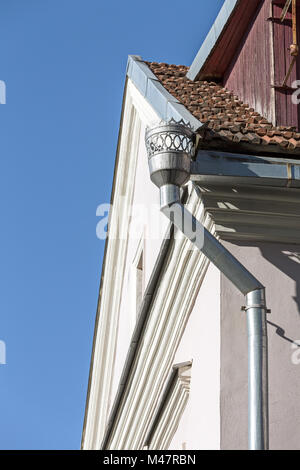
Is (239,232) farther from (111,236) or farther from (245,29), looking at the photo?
(111,236)

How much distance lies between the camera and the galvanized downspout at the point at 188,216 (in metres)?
9.55

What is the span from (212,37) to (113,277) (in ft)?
16.0

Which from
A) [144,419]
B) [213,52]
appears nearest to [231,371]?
[144,419]

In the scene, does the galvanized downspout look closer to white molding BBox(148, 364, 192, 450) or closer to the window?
white molding BBox(148, 364, 192, 450)

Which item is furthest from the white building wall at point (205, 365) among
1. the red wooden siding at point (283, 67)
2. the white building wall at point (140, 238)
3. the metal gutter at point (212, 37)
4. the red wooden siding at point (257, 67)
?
the metal gutter at point (212, 37)

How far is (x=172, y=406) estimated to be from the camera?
39.0 feet

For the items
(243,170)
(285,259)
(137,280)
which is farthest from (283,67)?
(137,280)

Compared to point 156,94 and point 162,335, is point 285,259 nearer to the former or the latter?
point 162,335

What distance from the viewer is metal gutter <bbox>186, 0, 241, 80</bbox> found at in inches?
503

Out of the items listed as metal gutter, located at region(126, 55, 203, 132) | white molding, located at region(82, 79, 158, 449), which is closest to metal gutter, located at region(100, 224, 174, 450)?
metal gutter, located at region(126, 55, 203, 132)

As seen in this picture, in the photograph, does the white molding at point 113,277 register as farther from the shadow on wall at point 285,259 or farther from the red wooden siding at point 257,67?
the shadow on wall at point 285,259

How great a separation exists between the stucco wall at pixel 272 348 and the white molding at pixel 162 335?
548 mm

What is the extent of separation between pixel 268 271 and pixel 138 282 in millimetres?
4912
